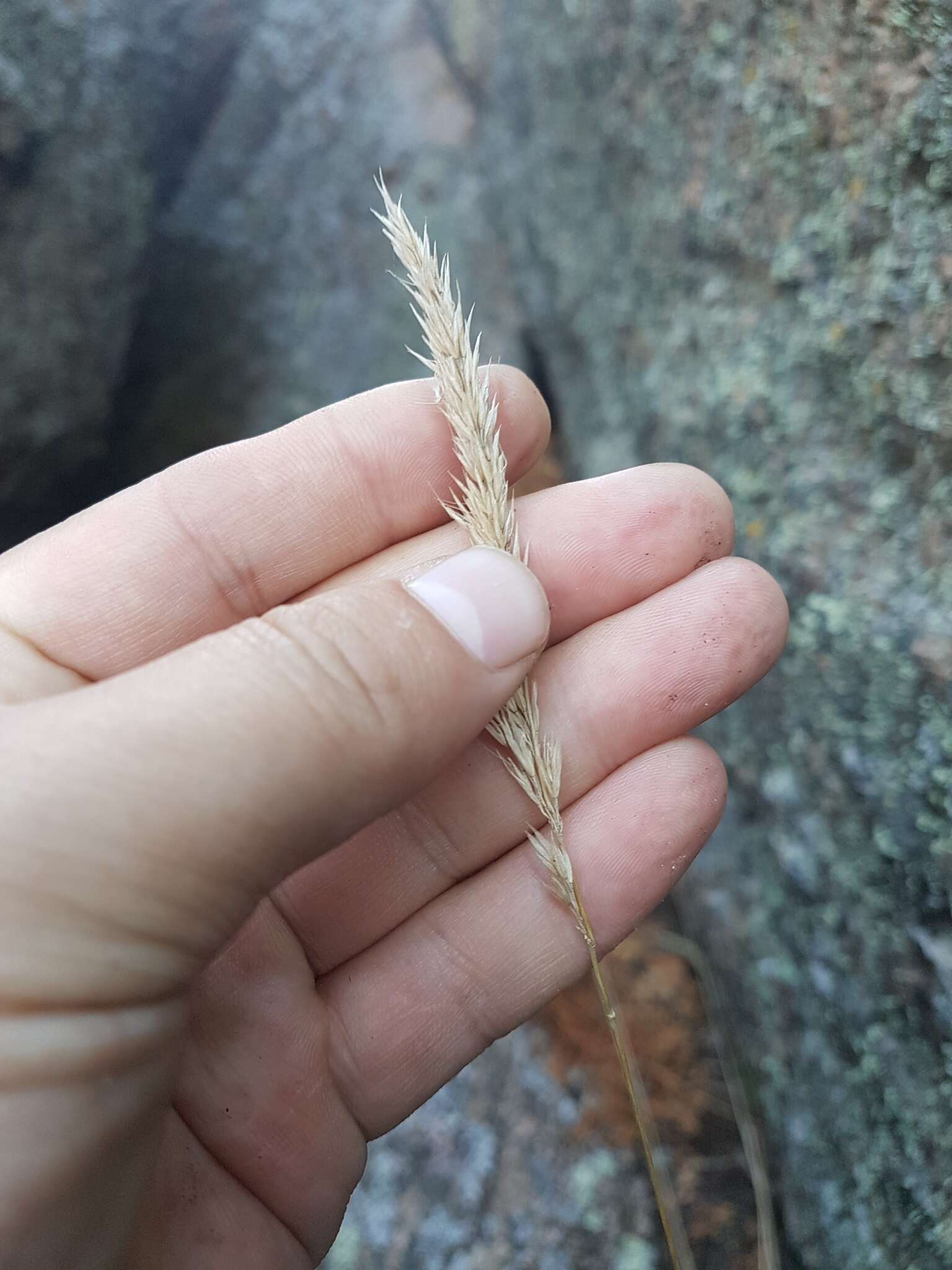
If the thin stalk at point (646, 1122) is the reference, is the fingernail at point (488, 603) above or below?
above

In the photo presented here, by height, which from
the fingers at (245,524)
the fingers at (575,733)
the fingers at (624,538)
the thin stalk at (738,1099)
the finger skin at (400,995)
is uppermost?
the fingers at (245,524)

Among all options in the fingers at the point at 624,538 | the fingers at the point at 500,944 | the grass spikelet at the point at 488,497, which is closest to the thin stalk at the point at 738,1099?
the grass spikelet at the point at 488,497

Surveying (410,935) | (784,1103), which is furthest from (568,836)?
(784,1103)

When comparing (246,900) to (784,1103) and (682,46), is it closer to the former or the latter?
(784,1103)

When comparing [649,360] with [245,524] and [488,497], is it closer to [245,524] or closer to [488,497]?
[488,497]

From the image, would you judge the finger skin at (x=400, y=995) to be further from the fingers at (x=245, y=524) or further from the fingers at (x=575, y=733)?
the fingers at (x=245, y=524)

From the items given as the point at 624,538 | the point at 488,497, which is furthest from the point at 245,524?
the point at 624,538

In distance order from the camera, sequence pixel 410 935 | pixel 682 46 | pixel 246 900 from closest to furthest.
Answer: pixel 246 900 → pixel 410 935 → pixel 682 46
